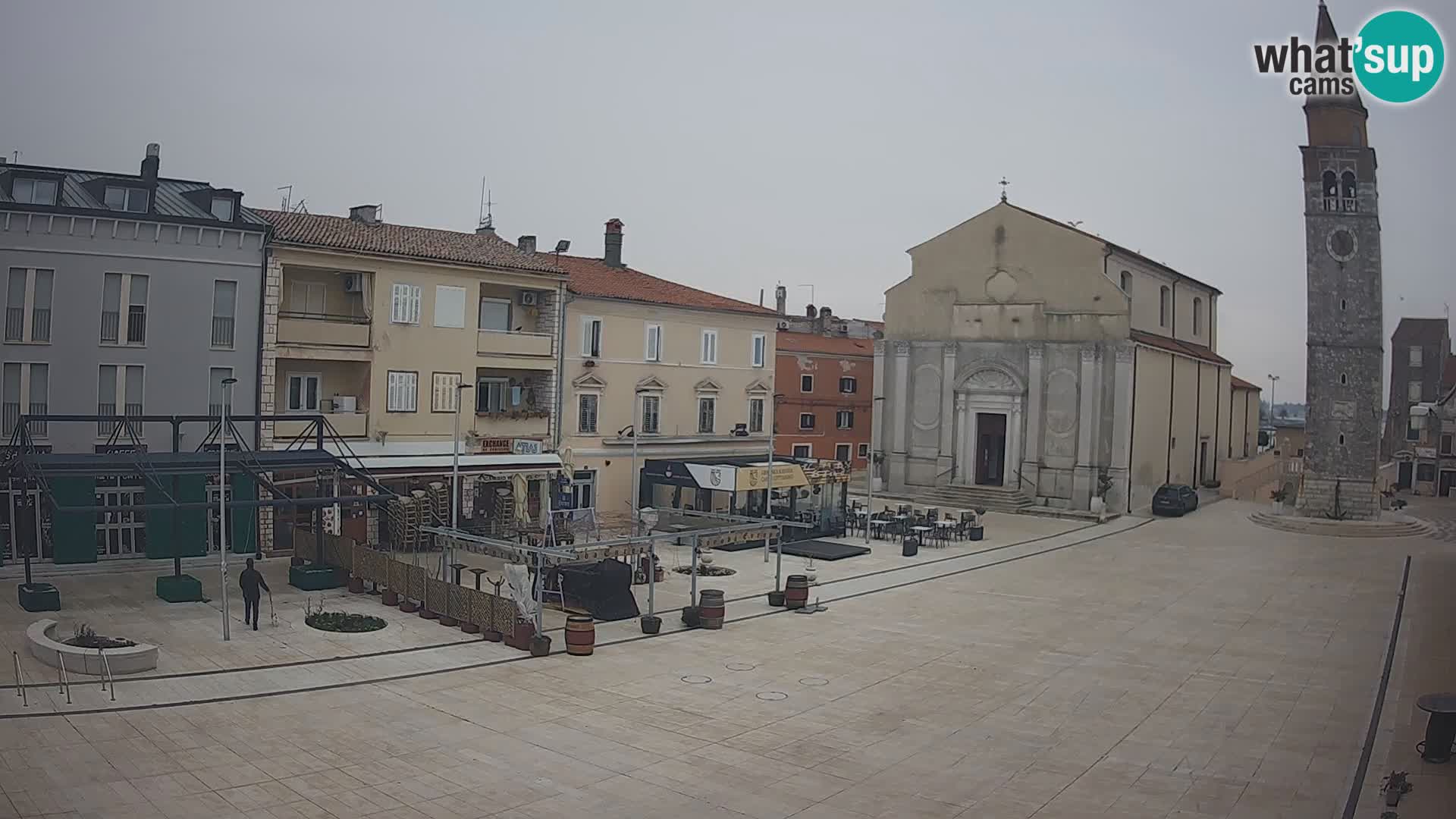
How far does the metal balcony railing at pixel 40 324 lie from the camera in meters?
29.1

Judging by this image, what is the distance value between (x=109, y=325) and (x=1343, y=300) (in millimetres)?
45750

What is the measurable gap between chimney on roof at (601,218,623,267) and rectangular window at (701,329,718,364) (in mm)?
5367

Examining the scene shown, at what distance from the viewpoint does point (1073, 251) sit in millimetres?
51562

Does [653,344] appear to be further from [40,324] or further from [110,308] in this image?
[40,324]

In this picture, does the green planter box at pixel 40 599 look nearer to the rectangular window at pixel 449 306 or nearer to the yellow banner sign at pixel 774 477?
the rectangular window at pixel 449 306

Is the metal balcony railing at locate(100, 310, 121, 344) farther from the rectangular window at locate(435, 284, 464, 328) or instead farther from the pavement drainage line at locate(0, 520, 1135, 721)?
the pavement drainage line at locate(0, 520, 1135, 721)

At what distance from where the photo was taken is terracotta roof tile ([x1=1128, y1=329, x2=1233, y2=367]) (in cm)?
5281

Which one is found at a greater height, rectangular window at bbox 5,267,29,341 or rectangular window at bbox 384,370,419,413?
rectangular window at bbox 5,267,29,341

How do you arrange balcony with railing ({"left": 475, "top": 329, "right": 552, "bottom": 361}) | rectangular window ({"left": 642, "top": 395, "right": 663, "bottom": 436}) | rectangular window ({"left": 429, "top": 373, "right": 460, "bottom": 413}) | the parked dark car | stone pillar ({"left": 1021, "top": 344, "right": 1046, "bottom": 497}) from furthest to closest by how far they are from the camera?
stone pillar ({"left": 1021, "top": 344, "right": 1046, "bottom": 497})
the parked dark car
rectangular window ({"left": 642, "top": 395, "right": 663, "bottom": 436})
balcony with railing ({"left": 475, "top": 329, "right": 552, "bottom": 361})
rectangular window ({"left": 429, "top": 373, "right": 460, "bottom": 413})

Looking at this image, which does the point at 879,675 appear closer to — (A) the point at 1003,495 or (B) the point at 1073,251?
(A) the point at 1003,495

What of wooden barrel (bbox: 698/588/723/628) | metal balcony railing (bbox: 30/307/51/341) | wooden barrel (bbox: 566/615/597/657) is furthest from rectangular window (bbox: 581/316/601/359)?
wooden barrel (bbox: 566/615/597/657)

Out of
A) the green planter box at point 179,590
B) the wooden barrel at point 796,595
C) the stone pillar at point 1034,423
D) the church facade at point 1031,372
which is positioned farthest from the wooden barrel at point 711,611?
the stone pillar at point 1034,423

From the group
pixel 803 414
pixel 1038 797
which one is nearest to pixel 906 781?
pixel 1038 797

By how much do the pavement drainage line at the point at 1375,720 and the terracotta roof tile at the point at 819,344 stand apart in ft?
108
